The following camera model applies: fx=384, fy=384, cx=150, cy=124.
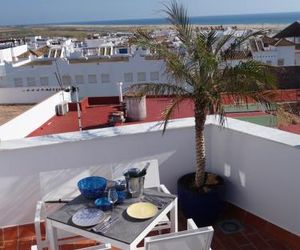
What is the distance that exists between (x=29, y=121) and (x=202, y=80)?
454 inches

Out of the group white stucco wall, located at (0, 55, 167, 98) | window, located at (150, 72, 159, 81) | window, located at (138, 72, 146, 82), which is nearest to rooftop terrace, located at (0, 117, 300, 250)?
white stucco wall, located at (0, 55, 167, 98)

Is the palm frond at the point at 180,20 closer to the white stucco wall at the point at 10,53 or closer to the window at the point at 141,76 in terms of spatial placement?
the window at the point at 141,76

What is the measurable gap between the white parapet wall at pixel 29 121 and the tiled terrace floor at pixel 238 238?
8.33m

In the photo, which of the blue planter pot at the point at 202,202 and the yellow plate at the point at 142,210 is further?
the blue planter pot at the point at 202,202

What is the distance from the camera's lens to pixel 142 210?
2965 mm

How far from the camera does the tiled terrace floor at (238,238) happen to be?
3.96 metres

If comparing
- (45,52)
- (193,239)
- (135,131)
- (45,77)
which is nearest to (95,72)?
(45,77)

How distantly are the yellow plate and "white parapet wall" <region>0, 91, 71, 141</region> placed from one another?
9978mm

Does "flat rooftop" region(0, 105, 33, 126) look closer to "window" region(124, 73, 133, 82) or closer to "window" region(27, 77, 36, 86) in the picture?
"window" region(27, 77, 36, 86)

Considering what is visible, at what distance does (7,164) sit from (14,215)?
64 cm

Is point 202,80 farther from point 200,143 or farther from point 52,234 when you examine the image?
point 52,234

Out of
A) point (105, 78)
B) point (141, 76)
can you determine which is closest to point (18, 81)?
point (105, 78)

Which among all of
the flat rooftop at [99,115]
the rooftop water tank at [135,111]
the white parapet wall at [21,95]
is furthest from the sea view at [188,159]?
the white parapet wall at [21,95]

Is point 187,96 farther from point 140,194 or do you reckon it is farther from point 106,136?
point 140,194
